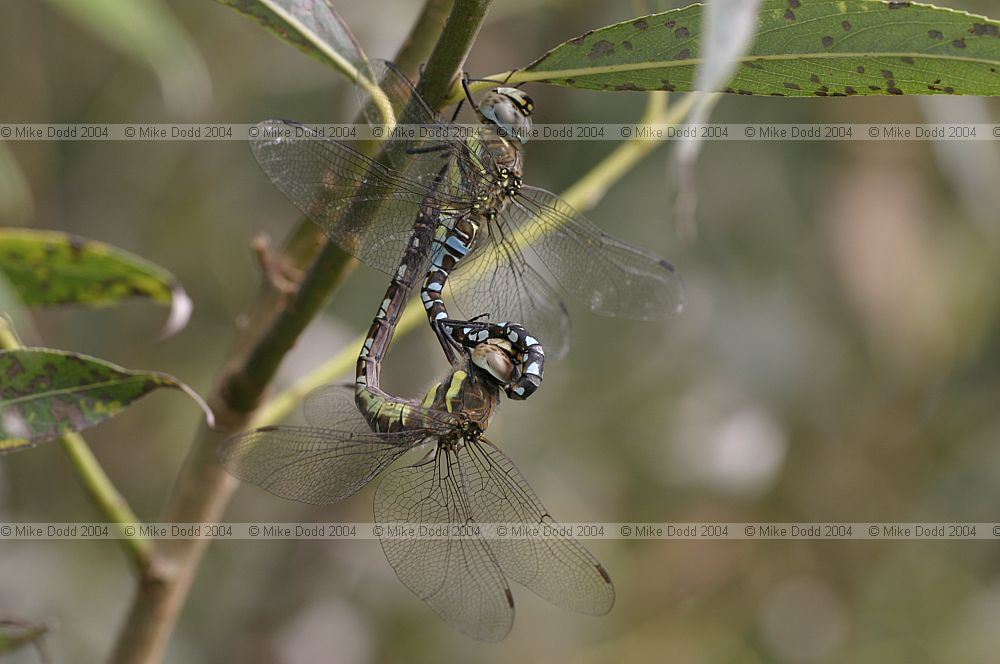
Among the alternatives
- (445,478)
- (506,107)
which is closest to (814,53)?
(506,107)

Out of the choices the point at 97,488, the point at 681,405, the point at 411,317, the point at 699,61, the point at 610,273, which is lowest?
the point at 681,405

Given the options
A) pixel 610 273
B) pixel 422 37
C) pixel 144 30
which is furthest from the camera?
pixel 144 30

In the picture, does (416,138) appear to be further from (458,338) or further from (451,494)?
(451,494)

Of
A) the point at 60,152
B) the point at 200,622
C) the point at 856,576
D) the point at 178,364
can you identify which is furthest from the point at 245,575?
the point at 856,576

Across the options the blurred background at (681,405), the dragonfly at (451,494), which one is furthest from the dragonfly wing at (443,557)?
the blurred background at (681,405)

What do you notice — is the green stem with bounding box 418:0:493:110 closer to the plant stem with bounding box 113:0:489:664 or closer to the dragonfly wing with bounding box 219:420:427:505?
the plant stem with bounding box 113:0:489:664

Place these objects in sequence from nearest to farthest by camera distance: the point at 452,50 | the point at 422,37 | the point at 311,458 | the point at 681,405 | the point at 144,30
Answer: the point at 452,50, the point at 422,37, the point at 311,458, the point at 144,30, the point at 681,405

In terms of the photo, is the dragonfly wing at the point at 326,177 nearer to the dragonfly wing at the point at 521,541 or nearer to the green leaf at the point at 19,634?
the dragonfly wing at the point at 521,541
